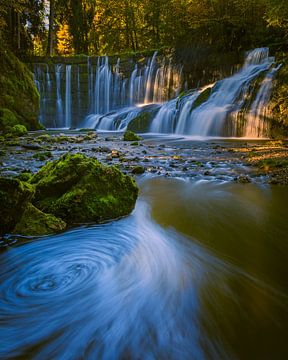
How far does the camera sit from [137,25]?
31984mm

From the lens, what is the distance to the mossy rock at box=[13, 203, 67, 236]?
3309 millimetres

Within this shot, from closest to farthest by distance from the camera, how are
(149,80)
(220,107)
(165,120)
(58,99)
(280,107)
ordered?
1. (280,107)
2. (220,107)
3. (165,120)
4. (149,80)
5. (58,99)

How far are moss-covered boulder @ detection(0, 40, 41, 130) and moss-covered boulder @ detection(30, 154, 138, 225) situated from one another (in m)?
14.5

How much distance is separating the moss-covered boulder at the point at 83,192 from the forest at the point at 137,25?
13.0 metres

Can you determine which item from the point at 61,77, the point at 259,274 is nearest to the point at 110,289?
the point at 259,274

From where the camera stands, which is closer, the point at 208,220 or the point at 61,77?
the point at 208,220

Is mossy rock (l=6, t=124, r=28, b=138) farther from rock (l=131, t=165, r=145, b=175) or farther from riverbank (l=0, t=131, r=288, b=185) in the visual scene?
rock (l=131, t=165, r=145, b=175)

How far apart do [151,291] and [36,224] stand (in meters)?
1.58

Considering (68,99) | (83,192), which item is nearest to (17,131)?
(68,99)

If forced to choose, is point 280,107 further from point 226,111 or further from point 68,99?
point 68,99

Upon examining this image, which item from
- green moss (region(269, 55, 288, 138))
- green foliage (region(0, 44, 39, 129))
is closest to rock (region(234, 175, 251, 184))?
green moss (region(269, 55, 288, 138))

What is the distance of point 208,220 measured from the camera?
3955 millimetres

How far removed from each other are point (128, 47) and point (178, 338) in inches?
1317

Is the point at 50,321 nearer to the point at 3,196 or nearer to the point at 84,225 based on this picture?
the point at 3,196
